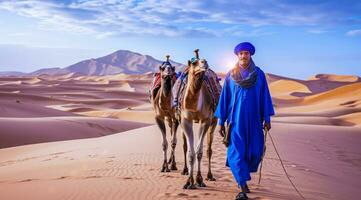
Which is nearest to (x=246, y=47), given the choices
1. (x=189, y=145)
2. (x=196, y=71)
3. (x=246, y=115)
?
(x=196, y=71)

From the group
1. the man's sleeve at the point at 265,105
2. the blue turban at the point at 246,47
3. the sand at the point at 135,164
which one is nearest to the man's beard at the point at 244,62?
the blue turban at the point at 246,47

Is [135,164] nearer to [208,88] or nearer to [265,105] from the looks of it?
[208,88]

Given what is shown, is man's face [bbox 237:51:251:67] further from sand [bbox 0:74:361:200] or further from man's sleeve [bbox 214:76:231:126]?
sand [bbox 0:74:361:200]

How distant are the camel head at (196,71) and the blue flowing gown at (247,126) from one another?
538mm

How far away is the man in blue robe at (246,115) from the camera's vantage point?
6527 millimetres

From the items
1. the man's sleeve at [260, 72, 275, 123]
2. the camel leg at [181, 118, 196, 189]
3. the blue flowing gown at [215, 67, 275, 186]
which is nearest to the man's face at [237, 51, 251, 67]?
the blue flowing gown at [215, 67, 275, 186]

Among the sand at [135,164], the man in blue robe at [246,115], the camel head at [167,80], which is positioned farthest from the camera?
the camel head at [167,80]

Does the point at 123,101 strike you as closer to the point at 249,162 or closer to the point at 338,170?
the point at 338,170

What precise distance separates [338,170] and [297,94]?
55.8 metres

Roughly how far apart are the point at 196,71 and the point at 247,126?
1.16m

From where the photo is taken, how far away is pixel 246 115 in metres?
6.58

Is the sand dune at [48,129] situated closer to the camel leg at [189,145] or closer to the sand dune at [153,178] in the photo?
A: the sand dune at [153,178]

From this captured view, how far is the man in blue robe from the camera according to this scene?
21.4 feet

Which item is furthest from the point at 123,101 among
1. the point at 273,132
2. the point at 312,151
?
the point at 312,151
